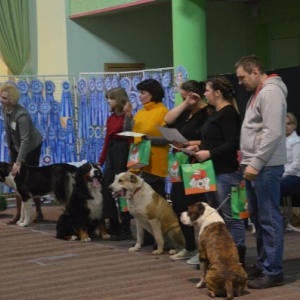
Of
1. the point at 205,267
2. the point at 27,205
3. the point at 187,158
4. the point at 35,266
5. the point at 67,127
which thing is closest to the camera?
the point at 205,267

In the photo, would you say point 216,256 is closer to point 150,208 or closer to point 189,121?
point 189,121

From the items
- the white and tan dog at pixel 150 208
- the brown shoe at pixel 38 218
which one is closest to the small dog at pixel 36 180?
the brown shoe at pixel 38 218

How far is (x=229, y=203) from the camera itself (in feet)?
21.1

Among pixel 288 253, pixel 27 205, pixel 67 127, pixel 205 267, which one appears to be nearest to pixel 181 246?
pixel 288 253

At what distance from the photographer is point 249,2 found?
51.7 feet

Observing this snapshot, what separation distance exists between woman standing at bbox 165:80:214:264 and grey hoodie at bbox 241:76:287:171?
783 mm

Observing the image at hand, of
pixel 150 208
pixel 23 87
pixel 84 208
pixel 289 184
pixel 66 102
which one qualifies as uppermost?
pixel 23 87

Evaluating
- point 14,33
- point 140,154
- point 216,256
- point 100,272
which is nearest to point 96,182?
point 140,154

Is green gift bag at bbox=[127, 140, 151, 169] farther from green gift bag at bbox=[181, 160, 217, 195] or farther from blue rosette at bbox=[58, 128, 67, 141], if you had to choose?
blue rosette at bbox=[58, 128, 67, 141]

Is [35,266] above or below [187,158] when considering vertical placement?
below

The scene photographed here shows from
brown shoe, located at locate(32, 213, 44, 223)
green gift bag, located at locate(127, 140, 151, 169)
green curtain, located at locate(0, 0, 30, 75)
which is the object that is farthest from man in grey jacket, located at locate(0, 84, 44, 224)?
green curtain, located at locate(0, 0, 30, 75)

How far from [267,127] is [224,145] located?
1.97 feet

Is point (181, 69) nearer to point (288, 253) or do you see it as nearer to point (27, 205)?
point (27, 205)

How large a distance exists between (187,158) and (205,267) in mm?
1265
